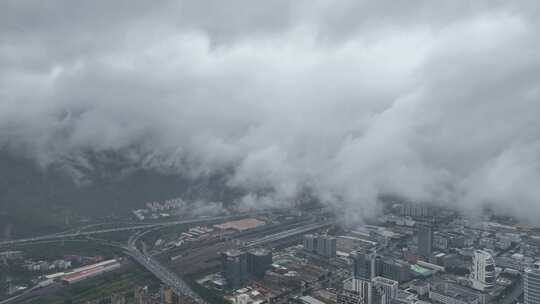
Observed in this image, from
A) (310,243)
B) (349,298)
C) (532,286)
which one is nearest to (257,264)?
(310,243)

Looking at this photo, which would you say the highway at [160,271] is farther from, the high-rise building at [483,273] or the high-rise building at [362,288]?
the high-rise building at [483,273]

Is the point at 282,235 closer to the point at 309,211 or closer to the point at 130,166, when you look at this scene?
the point at 309,211

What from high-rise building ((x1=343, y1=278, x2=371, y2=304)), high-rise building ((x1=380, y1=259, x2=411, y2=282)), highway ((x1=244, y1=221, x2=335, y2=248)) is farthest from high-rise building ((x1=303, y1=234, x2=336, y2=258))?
high-rise building ((x1=343, y1=278, x2=371, y2=304))

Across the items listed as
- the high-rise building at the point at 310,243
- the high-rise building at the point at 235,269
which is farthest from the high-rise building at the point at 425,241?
the high-rise building at the point at 235,269

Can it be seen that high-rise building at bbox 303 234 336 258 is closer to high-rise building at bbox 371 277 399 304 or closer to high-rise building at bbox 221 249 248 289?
high-rise building at bbox 221 249 248 289

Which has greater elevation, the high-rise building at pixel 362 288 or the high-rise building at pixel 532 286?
the high-rise building at pixel 532 286
